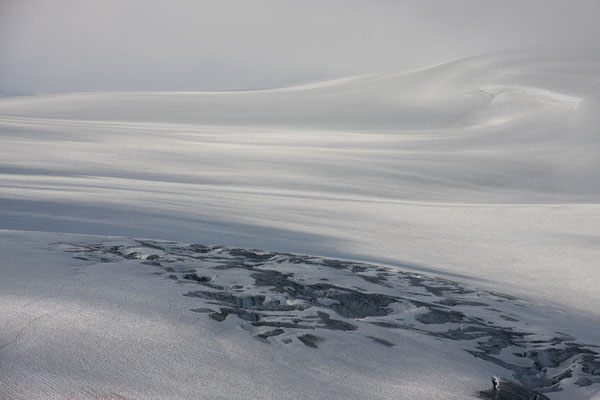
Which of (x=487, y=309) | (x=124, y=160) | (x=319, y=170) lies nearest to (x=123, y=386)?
(x=487, y=309)

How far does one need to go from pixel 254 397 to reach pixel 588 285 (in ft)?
6.54

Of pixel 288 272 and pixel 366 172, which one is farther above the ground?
pixel 366 172

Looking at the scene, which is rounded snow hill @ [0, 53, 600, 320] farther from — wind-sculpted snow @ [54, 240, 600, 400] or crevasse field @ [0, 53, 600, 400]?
wind-sculpted snow @ [54, 240, 600, 400]

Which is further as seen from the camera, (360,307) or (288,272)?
(288,272)

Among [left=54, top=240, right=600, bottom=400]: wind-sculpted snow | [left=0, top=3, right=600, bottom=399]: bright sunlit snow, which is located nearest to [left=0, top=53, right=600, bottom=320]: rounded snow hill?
[left=0, top=3, right=600, bottom=399]: bright sunlit snow

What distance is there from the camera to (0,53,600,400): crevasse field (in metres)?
1.50

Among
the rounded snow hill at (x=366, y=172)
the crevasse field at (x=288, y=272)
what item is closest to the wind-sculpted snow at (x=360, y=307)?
the crevasse field at (x=288, y=272)

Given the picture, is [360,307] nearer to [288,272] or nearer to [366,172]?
[288,272]

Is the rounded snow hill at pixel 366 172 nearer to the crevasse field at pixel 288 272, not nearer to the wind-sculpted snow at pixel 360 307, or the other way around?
the crevasse field at pixel 288 272

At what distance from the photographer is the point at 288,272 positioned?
2348 mm

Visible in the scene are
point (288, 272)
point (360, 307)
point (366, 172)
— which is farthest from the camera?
point (366, 172)

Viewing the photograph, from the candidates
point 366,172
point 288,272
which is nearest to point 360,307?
point 288,272

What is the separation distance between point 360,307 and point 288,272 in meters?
0.36

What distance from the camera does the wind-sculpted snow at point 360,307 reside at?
176 cm
